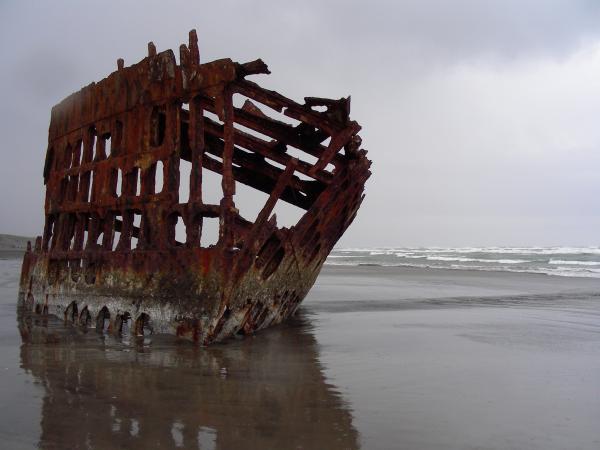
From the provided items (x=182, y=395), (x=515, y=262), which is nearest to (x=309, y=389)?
(x=182, y=395)

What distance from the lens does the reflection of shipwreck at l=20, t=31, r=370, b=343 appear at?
5.46 m

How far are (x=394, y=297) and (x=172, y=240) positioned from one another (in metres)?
6.96

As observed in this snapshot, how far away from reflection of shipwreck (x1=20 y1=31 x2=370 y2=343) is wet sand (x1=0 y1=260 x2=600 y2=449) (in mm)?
440

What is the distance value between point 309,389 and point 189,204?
2.43m

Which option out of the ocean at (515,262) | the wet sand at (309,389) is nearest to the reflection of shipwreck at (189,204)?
the wet sand at (309,389)

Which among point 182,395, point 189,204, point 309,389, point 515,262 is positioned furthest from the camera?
point 515,262

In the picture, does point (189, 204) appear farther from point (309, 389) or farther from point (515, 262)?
point (515, 262)

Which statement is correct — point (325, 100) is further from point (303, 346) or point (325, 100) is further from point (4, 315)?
point (4, 315)

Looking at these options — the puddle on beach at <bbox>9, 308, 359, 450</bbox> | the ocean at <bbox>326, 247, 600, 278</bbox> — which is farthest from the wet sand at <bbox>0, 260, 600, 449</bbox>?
the ocean at <bbox>326, 247, 600, 278</bbox>

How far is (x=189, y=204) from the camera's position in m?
5.59

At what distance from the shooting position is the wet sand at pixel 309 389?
9.60ft

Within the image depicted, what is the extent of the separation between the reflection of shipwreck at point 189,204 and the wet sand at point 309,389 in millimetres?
440

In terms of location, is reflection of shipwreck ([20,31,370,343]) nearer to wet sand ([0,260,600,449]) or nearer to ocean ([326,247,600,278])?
wet sand ([0,260,600,449])

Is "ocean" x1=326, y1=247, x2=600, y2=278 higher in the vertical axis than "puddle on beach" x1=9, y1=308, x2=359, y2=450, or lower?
higher
